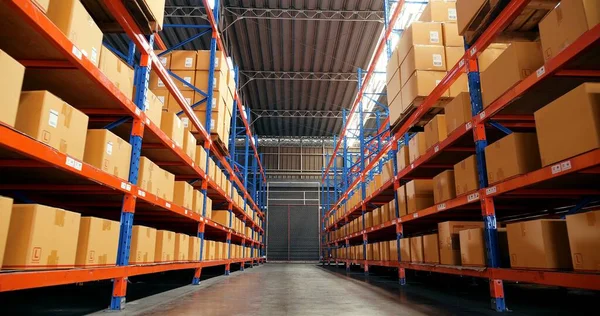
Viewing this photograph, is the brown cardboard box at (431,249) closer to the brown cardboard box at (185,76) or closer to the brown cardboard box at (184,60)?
the brown cardboard box at (185,76)

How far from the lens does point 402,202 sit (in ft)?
20.0

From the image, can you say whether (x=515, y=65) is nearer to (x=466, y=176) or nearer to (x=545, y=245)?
(x=466, y=176)

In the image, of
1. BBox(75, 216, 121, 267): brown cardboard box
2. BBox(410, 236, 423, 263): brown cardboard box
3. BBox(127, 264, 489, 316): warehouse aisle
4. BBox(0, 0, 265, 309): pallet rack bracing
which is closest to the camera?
BBox(0, 0, 265, 309): pallet rack bracing

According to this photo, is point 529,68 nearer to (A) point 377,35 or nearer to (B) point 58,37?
(B) point 58,37

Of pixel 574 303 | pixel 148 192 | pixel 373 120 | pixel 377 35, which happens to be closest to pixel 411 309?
pixel 574 303

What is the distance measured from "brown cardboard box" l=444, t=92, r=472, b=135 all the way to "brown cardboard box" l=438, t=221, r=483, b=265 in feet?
3.66

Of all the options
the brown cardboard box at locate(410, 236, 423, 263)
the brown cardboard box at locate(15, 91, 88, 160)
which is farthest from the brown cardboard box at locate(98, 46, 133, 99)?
the brown cardboard box at locate(410, 236, 423, 263)

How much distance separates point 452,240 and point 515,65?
2103 millimetres

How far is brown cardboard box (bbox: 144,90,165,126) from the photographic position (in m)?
4.01

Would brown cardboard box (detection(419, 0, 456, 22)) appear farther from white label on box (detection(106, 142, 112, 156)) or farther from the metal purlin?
white label on box (detection(106, 142, 112, 156))

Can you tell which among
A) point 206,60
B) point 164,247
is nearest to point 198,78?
point 206,60

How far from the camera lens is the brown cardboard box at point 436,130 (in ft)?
15.6

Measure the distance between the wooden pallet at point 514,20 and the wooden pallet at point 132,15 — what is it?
327cm

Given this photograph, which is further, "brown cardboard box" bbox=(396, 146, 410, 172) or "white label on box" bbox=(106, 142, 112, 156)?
"brown cardboard box" bbox=(396, 146, 410, 172)
